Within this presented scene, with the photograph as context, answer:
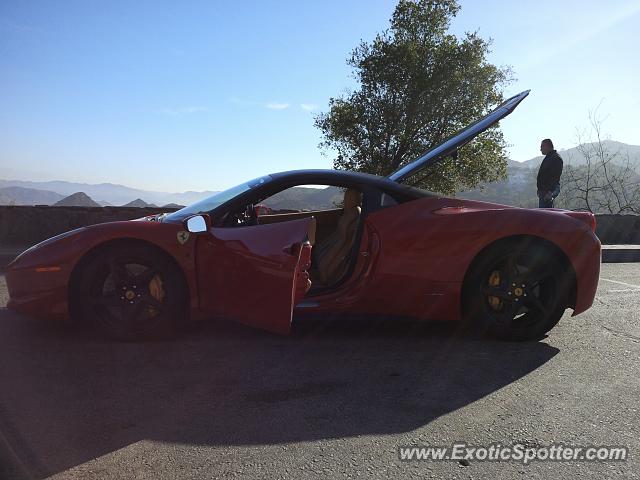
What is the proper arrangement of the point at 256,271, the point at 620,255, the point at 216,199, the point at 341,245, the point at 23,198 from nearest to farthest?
the point at 256,271
the point at 216,199
the point at 341,245
the point at 620,255
the point at 23,198

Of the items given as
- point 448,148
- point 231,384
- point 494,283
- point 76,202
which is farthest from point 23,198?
point 494,283

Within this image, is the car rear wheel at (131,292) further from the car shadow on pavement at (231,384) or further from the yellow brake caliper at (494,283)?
the yellow brake caliper at (494,283)

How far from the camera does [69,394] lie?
2.53m

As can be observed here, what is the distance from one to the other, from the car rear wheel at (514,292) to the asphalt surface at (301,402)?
6.1 inches

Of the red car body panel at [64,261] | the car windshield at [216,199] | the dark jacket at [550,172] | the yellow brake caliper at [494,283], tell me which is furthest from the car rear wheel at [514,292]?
the dark jacket at [550,172]

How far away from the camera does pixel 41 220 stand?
956 centimetres

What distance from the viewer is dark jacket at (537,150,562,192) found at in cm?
713

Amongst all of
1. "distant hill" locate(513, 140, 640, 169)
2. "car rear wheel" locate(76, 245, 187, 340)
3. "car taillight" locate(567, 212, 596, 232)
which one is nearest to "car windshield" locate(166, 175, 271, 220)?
"car rear wheel" locate(76, 245, 187, 340)

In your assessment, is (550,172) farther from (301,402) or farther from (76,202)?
(76,202)

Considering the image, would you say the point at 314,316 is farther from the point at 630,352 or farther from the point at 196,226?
the point at 630,352

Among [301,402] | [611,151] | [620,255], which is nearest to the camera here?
[301,402]

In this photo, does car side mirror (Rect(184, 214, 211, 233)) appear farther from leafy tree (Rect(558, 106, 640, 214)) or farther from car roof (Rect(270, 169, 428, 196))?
leafy tree (Rect(558, 106, 640, 214))

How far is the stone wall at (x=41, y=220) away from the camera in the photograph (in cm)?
950

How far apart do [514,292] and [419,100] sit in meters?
16.8
